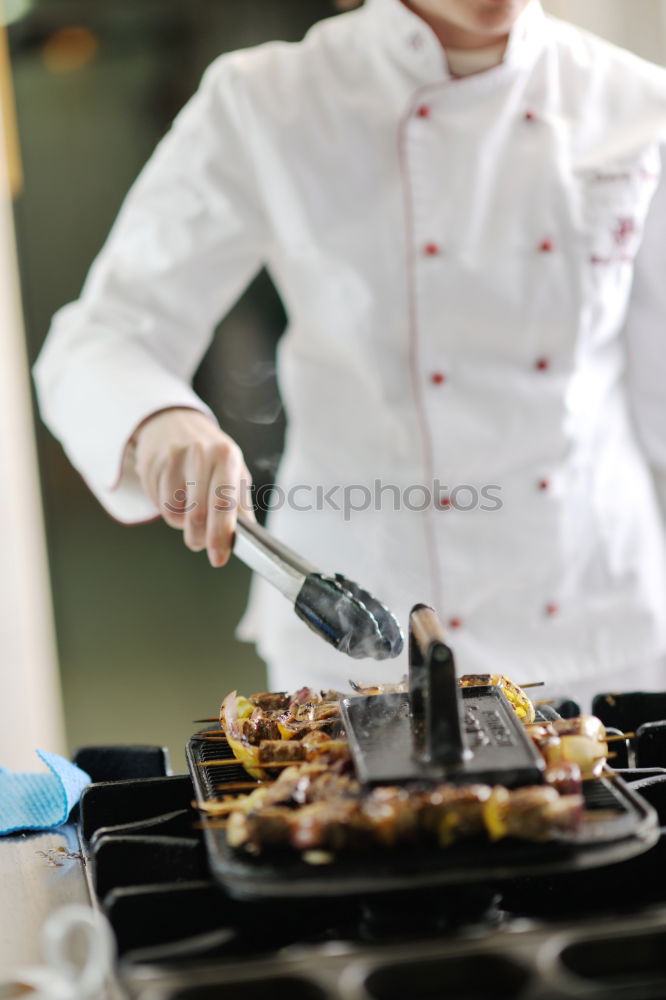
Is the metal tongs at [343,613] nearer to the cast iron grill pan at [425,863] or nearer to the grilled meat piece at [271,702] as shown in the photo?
the grilled meat piece at [271,702]

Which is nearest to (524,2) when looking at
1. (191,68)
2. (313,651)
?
(313,651)

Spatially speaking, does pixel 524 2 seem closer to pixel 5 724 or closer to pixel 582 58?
pixel 582 58

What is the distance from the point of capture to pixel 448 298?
1864 millimetres

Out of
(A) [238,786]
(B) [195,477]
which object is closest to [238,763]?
(A) [238,786]

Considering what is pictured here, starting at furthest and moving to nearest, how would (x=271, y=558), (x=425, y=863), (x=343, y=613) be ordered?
1. (x=271, y=558)
2. (x=343, y=613)
3. (x=425, y=863)

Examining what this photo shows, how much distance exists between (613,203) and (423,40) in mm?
417

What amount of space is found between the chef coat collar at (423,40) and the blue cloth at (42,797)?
4.10 ft

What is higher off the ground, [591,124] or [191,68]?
[191,68]

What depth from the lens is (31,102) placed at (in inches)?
125

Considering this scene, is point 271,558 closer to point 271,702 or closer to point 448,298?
point 271,702

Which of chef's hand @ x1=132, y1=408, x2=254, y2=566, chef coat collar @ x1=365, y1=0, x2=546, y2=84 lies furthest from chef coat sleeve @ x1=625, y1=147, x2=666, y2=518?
chef's hand @ x1=132, y1=408, x2=254, y2=566

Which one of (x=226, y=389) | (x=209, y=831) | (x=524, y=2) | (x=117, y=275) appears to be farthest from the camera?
(x=226, y=389)

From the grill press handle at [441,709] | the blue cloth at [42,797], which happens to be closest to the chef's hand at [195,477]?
the blue cloth at [42,797]

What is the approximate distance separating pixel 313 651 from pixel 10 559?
1.41 meters
